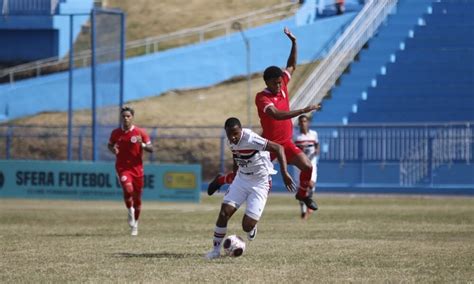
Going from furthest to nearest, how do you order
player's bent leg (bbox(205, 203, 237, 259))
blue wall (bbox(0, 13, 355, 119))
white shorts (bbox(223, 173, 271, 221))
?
blue wall (bbox(0, 13, 355, 119))
white shorts (bbox(223, 173, 271, 221))
player's bent leg (bbox(205, 203, 237, 259))

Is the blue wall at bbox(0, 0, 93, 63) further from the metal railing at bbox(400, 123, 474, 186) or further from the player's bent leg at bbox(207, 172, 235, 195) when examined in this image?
the player's bent leg at bbox(207, 172, 235, 195)

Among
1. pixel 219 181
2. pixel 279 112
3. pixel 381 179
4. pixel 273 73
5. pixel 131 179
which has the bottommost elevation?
pixel 381 179

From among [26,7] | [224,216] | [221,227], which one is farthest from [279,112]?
[26,7]

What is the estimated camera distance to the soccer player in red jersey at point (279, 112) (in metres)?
16.8

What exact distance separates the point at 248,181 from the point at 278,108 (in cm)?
169

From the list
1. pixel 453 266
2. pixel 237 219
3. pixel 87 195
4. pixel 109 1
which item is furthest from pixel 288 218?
pixel 109 1

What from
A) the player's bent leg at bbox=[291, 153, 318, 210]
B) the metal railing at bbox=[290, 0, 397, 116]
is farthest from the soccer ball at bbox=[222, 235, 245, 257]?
the metal railing at bbox=[290, 0, 397, 116]

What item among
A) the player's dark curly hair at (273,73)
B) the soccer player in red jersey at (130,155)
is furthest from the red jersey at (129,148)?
the player's dark curly hair at (273,73)

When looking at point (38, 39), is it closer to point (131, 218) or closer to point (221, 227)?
point (131, 218)

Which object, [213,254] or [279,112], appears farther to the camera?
[279,112]

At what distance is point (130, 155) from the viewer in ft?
73.2

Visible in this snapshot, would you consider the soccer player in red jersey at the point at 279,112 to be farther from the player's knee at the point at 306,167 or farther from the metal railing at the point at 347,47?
the metal railing at the point at 347,47

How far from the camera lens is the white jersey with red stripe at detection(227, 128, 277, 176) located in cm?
1554

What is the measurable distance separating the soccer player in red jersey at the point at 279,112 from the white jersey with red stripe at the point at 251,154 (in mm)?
755
